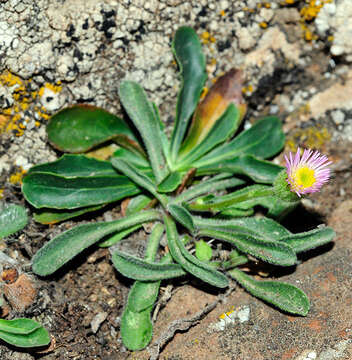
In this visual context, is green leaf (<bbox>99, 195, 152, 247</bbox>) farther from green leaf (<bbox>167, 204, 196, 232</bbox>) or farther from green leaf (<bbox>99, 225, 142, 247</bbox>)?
green leaf (<bbox>167, 204, 196, 232</bbox>)

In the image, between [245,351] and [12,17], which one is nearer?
[245,351]

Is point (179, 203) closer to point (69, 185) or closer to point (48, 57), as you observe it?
point (69, 185)

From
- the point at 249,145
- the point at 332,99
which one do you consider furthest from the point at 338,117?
the point at 249,145

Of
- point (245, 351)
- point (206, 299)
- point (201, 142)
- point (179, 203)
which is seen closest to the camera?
point (245, 351)

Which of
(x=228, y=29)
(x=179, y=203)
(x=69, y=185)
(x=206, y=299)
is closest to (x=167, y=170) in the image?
(x=179, y=203)

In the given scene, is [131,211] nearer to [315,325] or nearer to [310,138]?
[315,325]

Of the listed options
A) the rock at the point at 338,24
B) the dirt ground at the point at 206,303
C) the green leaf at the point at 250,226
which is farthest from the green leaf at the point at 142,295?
the rock at the point at 338,24
